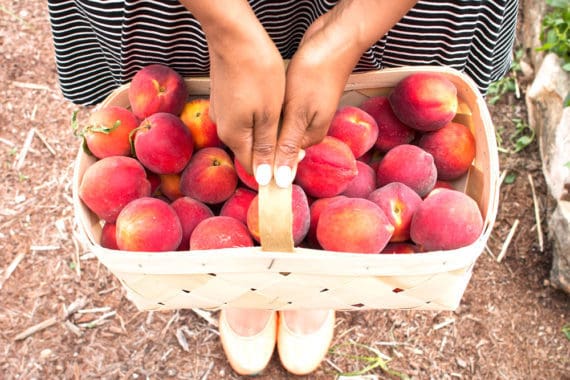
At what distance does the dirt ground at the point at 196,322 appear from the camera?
1.54 metres

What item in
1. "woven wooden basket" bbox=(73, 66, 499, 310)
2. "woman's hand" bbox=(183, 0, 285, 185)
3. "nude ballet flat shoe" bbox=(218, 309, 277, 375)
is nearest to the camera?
"woman's hand" bbox=(183, 0, 285, 185)

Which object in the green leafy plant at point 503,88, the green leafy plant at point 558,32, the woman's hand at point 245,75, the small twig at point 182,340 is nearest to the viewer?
the woman's hand at point 245,75

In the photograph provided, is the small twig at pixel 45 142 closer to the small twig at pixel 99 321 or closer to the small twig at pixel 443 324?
the small twig at pixel 99 321

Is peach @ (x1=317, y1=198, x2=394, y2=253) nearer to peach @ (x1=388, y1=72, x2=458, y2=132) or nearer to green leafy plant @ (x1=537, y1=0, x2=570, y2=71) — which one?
peach @ (x1=388, y1=72, x2=458, y2=132)

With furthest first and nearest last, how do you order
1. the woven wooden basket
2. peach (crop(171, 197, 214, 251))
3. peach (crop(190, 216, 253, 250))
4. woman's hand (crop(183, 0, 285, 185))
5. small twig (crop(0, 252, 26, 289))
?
small twig (crop(0, 252, 26, 289))
peach (crop(171, 197, 214, 251))
peach (crop(190, 216, 253, 250))
the woven wooden basket
woman's hand (crop(183, 0, 285, 185))

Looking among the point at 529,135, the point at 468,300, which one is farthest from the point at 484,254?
the point at 529,135

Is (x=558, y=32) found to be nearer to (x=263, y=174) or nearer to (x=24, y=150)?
(x=263, y=174)

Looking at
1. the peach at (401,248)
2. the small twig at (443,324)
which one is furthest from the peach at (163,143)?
the small twig at (443,324)

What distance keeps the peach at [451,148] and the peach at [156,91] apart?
21.3 inches

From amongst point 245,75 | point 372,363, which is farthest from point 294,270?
point 372,363

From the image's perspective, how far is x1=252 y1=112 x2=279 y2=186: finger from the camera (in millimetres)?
818

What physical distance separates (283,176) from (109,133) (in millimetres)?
459

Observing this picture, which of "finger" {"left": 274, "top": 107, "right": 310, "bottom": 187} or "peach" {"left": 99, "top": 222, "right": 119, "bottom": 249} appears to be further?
"peach" {"left": 99, "top": 222, "right": 119, "bottom": 249}

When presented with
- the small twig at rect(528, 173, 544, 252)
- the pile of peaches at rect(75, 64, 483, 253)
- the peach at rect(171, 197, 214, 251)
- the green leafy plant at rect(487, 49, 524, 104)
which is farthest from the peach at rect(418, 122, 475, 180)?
the green leafy plant at rect(487, 49, 524, 104)
